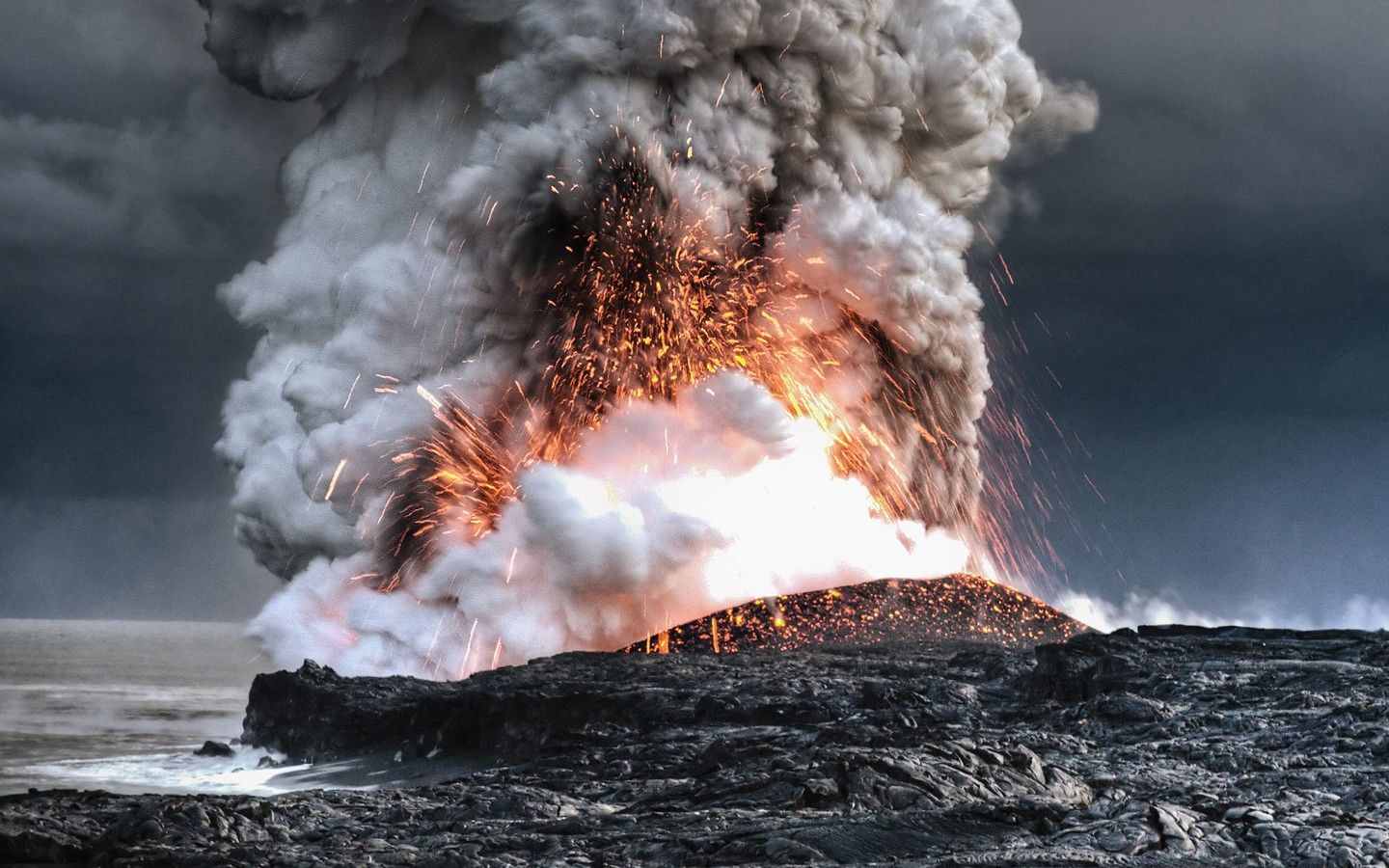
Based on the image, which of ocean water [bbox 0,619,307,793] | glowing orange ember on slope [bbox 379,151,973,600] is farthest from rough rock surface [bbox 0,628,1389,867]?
glowing orange ember on slope [bbox 379,151,973,600]

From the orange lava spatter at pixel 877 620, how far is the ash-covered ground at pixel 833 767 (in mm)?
4009

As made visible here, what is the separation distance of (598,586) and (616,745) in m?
16.6

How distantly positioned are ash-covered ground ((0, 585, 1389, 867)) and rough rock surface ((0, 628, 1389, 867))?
65 millimetres

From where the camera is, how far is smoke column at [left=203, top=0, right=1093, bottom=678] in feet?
165

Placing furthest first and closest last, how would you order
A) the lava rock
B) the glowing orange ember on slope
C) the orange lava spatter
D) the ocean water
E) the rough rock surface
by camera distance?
the glowing orange ember on slope < the orange lava spatter < the lava rock < the ocean water < the rough rock surface

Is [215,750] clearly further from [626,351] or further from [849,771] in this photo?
[849,771]

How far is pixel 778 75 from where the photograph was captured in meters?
53.3

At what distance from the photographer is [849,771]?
22.5 metres

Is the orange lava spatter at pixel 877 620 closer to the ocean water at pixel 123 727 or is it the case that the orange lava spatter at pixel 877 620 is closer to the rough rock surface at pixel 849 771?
the rough rock surface at pixel 849 771

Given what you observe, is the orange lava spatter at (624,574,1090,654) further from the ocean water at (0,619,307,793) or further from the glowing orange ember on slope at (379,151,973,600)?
the ocean water at (0,619,307,793)

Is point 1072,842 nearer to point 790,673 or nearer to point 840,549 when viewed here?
point 790,673

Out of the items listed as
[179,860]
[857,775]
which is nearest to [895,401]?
[857,775]

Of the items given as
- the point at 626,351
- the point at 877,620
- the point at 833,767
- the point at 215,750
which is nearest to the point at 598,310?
the point at 626,351

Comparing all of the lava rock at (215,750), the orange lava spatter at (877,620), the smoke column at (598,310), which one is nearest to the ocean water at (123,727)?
the lava rock at (215,750)
